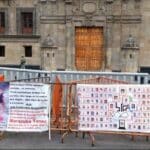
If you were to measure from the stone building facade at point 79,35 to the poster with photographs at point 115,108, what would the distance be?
17.2 m

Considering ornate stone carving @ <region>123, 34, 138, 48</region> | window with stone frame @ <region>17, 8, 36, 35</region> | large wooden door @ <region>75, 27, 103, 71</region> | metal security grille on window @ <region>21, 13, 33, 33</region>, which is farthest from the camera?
metal security grille on window @ <region>21, 13, 33, 33</region>

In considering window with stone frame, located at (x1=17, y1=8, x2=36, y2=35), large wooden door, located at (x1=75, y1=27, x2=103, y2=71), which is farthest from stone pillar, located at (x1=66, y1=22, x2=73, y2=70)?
window with stone frame, located at (x1=17, y1=8, x2=36, y2=35)

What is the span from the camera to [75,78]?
15719 mm

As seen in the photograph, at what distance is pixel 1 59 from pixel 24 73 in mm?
16321

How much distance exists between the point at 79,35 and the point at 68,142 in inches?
752

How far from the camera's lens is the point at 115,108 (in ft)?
41.7

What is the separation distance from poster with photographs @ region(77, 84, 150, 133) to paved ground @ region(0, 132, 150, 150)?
1.15 ft

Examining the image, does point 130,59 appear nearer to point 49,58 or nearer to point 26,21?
point 49,58

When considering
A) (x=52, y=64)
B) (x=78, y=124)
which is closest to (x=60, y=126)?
(x=78, y=124)

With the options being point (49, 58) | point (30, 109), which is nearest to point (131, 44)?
point (49, 58)

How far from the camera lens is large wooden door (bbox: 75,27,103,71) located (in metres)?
31.3

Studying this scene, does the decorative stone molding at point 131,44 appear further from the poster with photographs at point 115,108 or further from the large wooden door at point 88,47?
the poster with photographs at point 115,108

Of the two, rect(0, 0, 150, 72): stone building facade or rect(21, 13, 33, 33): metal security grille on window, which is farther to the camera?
rect(21, 13, 33, 33): metal security grille on window

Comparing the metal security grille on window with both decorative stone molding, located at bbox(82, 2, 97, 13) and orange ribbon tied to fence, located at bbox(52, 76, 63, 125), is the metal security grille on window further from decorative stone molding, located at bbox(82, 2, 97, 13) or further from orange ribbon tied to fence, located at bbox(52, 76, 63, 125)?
orange ribbon tied to fence, located at bbox(52, 76, 63, 125)
